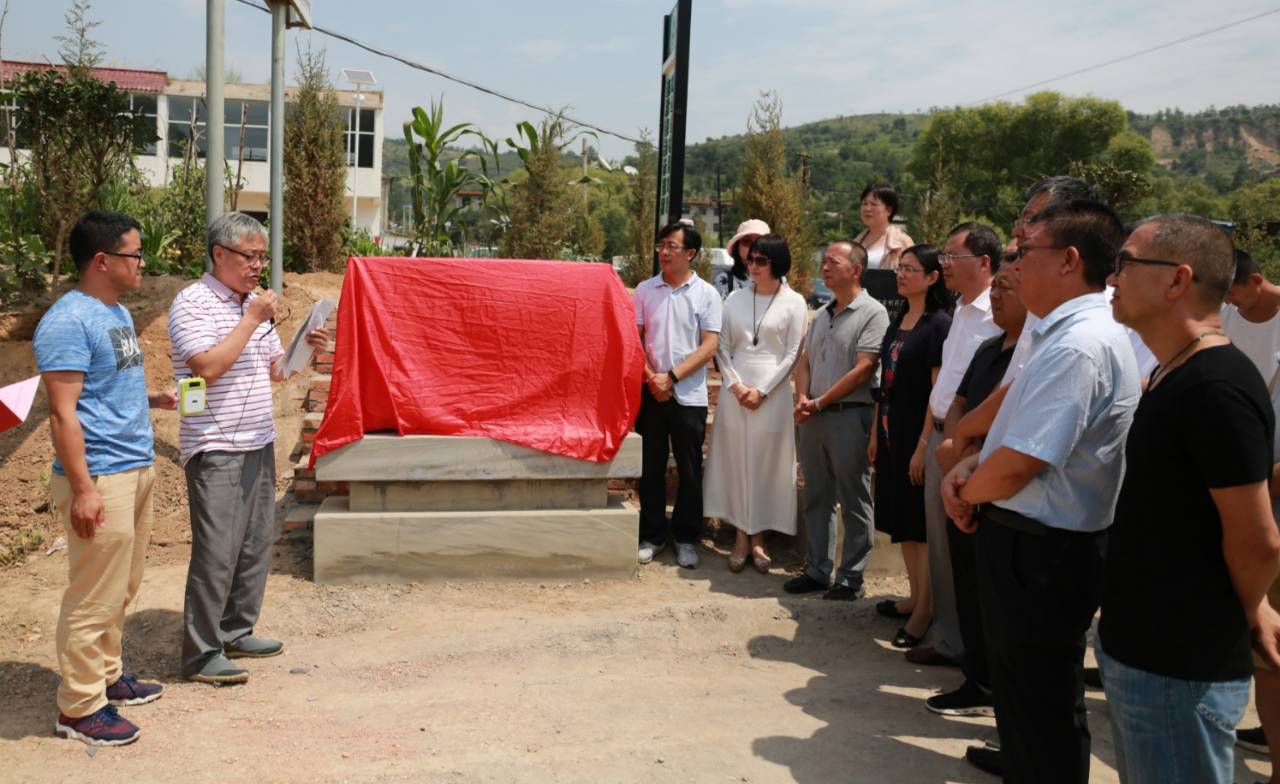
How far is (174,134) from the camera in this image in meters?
31.9

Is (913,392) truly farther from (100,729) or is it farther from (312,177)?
(312,177)

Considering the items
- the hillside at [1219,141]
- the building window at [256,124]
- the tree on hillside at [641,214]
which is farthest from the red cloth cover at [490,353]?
the hillside at [1219,141]

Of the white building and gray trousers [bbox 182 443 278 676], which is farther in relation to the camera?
the white building

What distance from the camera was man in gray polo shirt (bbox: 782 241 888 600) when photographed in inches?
217

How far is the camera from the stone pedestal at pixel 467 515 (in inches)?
211

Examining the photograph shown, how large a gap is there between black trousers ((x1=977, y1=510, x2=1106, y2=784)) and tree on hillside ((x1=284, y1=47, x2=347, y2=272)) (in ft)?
29.5

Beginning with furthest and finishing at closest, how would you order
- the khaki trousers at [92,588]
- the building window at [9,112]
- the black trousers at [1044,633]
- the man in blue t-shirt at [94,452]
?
the building window at [9,112] < the khaki trousers at [92,588] < the man in blue t-shirt at [94,452] < the black trousers at [1044,633]

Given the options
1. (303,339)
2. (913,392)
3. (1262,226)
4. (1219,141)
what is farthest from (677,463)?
(1219,141)

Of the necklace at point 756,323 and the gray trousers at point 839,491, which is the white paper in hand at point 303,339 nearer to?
the necklace at point 756,323

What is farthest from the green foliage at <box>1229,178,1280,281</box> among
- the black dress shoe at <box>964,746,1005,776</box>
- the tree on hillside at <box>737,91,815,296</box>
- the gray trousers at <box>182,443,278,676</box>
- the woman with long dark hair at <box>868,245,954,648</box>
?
the gray trousers at <box>182,443,278,676</box>

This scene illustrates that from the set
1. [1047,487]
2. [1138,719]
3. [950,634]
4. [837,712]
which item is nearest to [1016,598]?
[1047,487]

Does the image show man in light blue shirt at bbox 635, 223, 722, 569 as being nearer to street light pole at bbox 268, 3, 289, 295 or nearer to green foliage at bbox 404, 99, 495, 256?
street light pole at bbox 268, 3, 289, 295

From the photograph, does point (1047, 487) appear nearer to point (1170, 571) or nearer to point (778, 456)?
point (1170, 571)

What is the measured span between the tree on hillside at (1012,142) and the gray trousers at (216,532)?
56.8 metres
